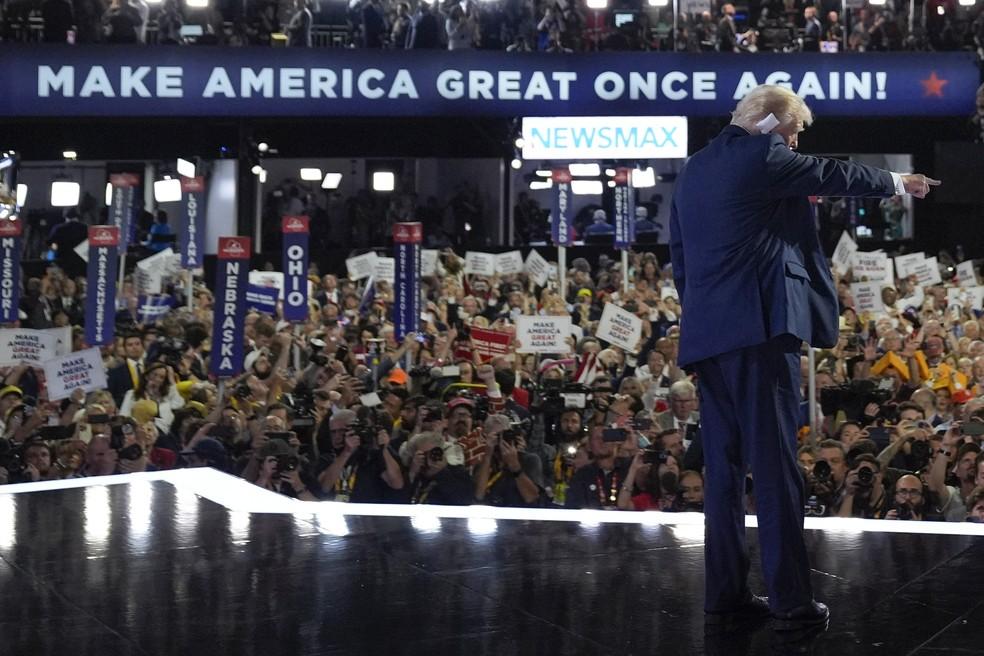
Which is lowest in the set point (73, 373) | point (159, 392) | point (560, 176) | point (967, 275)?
point (159, 392)

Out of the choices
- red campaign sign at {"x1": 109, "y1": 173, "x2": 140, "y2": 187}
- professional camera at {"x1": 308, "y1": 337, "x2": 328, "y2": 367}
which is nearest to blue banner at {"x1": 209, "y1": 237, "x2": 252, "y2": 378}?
professional camera at {"x1": 308, "y1": 337, "x2": 328, "y2": 367}

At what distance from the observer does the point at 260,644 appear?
301 cm

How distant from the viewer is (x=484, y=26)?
20047 millimetres

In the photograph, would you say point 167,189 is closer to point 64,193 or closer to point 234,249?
point 64,193

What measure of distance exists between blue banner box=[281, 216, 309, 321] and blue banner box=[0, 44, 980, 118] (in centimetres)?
819

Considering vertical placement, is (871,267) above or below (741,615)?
above

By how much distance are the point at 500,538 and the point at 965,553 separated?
50.5 inches

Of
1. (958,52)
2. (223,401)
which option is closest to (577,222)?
(958,52)

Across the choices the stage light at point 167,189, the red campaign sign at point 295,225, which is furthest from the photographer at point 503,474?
the stage light at point 167,189

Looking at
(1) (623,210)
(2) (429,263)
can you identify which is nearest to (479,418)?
(2) (429,263)

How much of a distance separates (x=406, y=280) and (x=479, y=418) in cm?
404

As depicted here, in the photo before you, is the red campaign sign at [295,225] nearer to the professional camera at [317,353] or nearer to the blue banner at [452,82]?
the professional camera at [317,353]

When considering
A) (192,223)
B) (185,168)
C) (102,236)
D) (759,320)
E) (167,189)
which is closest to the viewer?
(759,320)

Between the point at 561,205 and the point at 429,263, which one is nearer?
the point at 561,205
